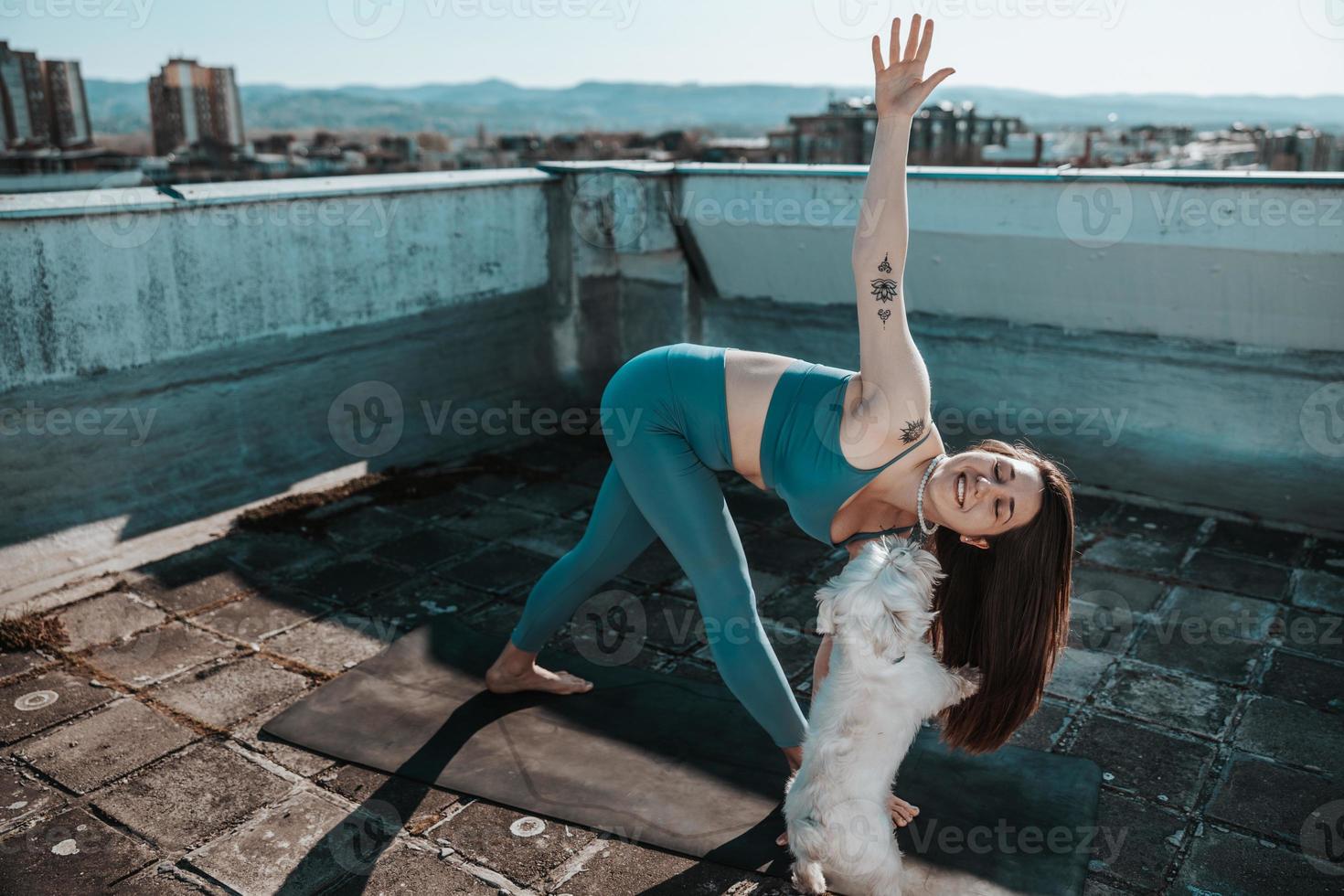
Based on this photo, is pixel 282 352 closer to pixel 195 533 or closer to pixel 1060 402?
pixel 195 533

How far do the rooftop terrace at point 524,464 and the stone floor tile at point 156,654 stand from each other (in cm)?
2

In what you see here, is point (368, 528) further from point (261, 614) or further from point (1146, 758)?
point (1146, 758)

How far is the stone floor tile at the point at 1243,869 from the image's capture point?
245cm

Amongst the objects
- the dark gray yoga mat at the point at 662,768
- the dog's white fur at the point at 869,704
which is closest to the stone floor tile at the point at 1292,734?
the dark gray yoga mat at the point at 662,768

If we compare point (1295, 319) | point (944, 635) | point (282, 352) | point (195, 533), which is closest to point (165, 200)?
point (282, 352)

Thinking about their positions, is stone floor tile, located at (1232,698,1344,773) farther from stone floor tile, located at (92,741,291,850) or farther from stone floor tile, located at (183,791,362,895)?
stone floor tile, located at (92,741,291,850)

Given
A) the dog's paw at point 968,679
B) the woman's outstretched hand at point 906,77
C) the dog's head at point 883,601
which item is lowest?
the dog's paw at point 968,679

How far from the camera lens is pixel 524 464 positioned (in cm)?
585

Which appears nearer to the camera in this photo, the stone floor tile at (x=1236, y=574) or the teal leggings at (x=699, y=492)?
the teal leggings at (x=699, y=492)

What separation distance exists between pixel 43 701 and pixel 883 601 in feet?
9.52

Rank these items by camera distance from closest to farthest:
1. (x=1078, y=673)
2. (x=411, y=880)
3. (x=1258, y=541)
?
(x=411, y=880) → (x=1078, y=673) → (x=1258, y=541)

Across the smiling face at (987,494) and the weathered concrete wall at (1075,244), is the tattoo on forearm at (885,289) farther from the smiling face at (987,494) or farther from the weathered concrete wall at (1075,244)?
the weathered concrete wall at (1075,244)

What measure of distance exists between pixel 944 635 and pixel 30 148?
39497 mm

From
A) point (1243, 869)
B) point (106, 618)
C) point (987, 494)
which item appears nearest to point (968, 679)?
point (987, 494)
